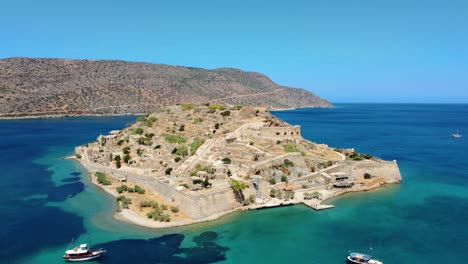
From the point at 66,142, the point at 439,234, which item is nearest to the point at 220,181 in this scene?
the point at 439,234

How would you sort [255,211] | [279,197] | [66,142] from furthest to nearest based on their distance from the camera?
[66,142] < [279,197] < [255,211]

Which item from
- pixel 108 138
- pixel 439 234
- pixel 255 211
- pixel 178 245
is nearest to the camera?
pixel 178 245

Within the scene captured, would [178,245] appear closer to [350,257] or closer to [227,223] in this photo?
[227,223]

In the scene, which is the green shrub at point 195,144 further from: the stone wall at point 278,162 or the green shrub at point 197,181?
the green shrub at point 197,181

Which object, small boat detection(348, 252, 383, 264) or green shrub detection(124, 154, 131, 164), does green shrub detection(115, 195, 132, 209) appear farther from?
small boat detection(348, 252, 383, 264)

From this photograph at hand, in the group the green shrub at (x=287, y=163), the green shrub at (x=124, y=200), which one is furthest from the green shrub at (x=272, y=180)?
the green shrub at (x=124, y=200)

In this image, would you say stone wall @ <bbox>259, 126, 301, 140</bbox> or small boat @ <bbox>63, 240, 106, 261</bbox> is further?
stone wall @ <bbox>259, 126, 301, 140</bbox>

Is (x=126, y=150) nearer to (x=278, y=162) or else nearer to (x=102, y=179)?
(x=102, y=179)

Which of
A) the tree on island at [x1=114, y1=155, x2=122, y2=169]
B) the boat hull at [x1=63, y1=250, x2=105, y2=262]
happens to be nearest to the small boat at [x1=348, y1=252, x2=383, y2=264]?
the boat hull at [x1=63, y1=250, x2=105, y2=262]
